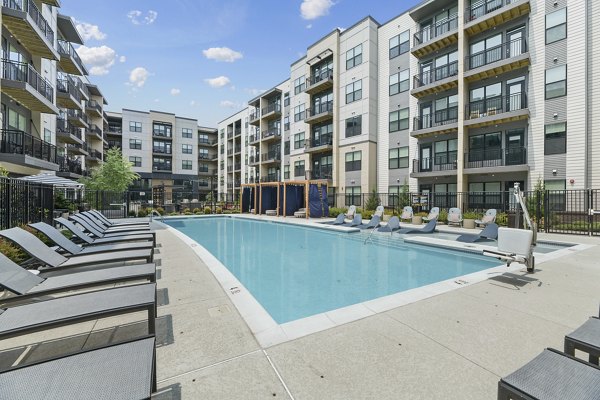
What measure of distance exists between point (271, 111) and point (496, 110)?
92.1ft

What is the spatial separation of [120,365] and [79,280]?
249 cm

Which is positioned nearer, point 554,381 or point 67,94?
point 554,381

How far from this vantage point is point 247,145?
1879 inches

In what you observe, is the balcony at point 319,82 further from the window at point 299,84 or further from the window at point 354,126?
the window at point 354,126

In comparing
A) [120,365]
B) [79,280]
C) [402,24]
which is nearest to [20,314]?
[79,280]

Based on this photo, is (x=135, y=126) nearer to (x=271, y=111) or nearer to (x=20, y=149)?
(x=271, y=111)

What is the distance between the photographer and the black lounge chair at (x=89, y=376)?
1.68 metres

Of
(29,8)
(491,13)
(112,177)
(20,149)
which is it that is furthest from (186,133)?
(491,13)

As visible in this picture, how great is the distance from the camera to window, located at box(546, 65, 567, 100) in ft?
57.3

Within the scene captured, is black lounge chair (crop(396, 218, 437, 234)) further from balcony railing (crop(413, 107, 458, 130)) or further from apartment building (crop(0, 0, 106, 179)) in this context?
apartment building (crop(0, 0, 106, 179))

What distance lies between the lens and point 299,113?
1367 inches

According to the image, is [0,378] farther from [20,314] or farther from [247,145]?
[247,145]

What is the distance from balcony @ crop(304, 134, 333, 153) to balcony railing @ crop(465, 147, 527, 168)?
1333 centimetres

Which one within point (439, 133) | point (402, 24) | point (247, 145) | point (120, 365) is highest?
point (402, 24)
